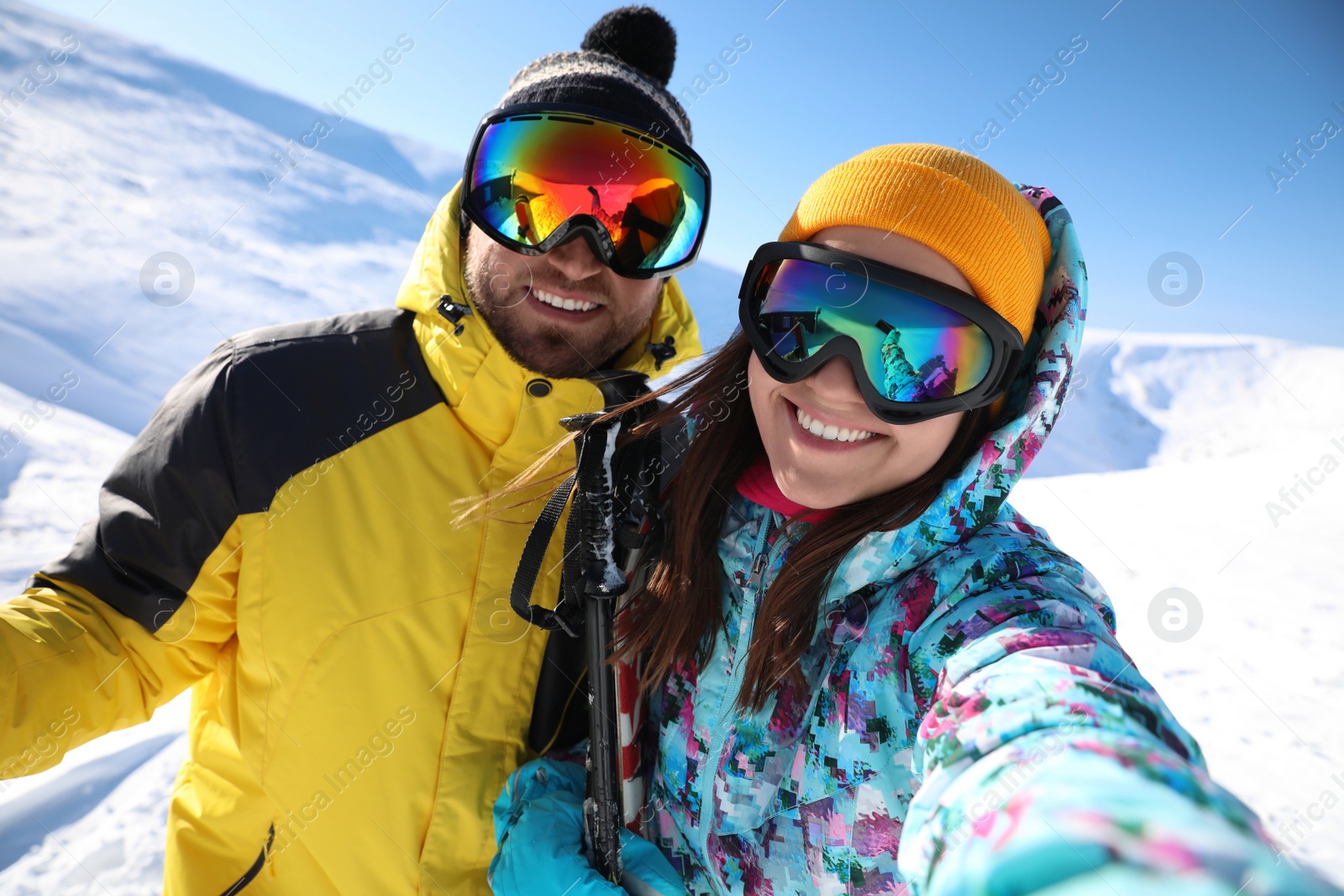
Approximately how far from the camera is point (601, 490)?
135 centimetres

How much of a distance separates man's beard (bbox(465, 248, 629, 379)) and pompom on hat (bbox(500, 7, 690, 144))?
0.44m

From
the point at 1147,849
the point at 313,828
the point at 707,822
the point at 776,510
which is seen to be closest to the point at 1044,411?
the point at 776,510

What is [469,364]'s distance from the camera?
1.63 meters

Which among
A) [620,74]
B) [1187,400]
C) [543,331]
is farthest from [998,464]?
[1187,400]

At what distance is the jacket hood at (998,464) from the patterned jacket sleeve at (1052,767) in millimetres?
81

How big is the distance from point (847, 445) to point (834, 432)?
3 centimetres

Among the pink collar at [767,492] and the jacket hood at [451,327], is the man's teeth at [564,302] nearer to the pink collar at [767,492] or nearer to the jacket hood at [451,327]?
the jacket hood at [451,327]

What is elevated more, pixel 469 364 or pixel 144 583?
pixel 469 364

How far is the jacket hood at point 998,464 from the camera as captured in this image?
1133 millimetres

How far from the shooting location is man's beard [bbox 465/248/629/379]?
1669mm

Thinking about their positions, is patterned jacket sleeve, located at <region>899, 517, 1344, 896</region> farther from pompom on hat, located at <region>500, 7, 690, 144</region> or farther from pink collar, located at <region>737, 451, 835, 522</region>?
pompom on hat, located at <region>500, 7, 690, 144</region>

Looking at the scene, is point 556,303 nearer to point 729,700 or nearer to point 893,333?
point 893,333

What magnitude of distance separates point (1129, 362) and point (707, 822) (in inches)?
687

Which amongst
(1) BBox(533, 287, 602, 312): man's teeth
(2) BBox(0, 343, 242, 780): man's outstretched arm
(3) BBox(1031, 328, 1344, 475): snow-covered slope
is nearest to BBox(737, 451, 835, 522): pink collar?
(1) BBox(533, 287, 602, 312): man's teeth
